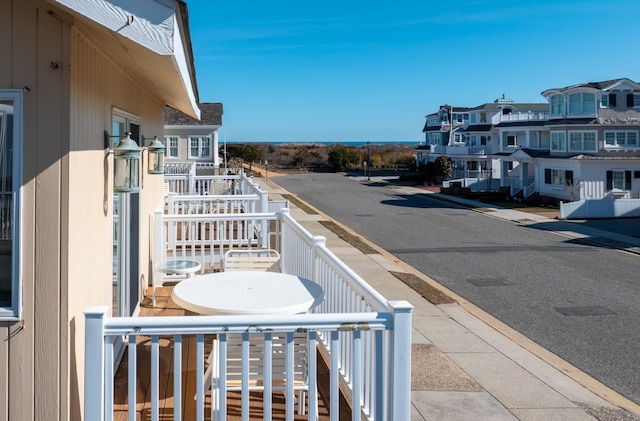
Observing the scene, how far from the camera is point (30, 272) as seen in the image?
3.76 m

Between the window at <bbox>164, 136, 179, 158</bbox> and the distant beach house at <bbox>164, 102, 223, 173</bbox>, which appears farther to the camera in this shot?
the window at <bbox>164, 136, 179, 158</bbox>

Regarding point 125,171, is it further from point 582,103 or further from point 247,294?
point 582,103

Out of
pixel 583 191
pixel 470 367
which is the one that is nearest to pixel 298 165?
pixel 583 191

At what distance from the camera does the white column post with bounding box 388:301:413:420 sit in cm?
349

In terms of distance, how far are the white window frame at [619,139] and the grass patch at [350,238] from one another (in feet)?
61.4

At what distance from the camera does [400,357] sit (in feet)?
11.4

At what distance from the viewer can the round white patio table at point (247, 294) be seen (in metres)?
4.68

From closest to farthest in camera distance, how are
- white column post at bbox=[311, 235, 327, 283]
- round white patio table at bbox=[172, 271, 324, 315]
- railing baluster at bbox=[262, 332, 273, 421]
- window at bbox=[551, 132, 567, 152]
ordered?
railing baluster at bbox=[262, 332, 273, 421] → round white patio table at bbox=[172, 271, 324, 315] → white column post at bbox=[311, 235, 327, 283] → window at bbox=[551, 132, 567, 152]

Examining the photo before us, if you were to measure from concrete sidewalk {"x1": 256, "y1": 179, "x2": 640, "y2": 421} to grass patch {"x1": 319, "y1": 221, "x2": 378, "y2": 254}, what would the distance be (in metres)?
6.39

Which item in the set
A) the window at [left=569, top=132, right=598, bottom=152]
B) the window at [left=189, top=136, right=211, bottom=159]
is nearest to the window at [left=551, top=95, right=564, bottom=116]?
the window at [left=569, top=132, right=598, bottom=152]

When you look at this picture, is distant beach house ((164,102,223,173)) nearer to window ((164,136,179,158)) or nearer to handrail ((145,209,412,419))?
window ((164,136,179,158))

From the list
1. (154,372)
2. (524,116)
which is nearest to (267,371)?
(154,372)

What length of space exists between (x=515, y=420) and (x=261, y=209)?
7.30 m

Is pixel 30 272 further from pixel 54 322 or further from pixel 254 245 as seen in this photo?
pixel 254 245
